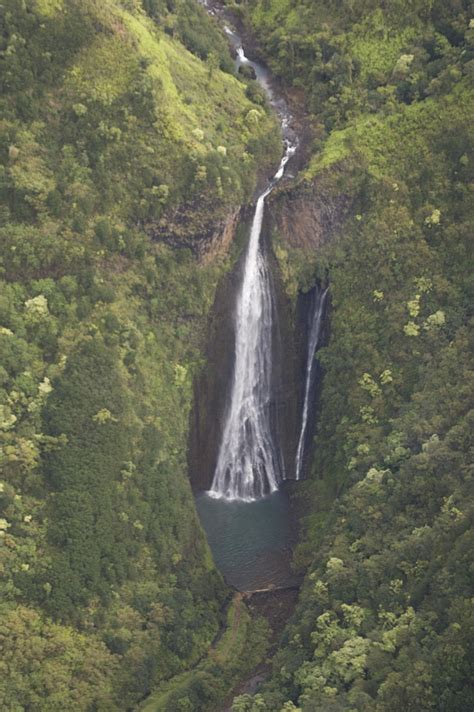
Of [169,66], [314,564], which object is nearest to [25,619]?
[314,564]

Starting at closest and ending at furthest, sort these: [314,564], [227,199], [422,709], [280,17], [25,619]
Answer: [422,709]
[25,619]
[314,564]
[227,199]
[280,17]

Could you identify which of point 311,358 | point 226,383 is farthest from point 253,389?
point 311,358

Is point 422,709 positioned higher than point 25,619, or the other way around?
point 25,619

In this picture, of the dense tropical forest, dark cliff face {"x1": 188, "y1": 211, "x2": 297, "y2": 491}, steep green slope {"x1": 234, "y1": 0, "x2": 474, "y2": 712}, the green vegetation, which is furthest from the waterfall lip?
the green vegetation

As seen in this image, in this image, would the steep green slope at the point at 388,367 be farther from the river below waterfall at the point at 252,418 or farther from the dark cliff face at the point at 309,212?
the river below waterfall at the point at 252,418

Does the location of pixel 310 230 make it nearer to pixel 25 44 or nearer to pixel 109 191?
pixel 109 191

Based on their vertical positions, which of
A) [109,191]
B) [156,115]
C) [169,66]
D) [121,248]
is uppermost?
[169,66]

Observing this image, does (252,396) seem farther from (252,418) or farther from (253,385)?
(252,418)
